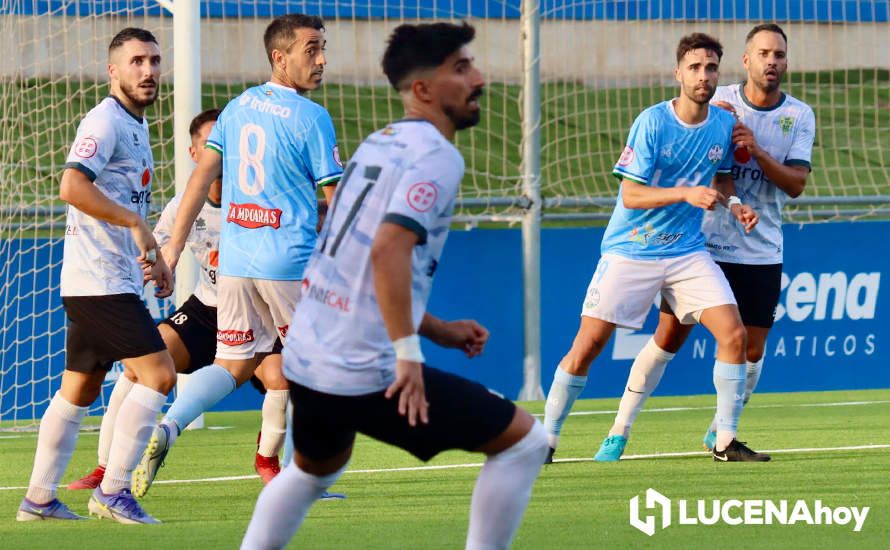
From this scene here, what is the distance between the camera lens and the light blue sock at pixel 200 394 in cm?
658

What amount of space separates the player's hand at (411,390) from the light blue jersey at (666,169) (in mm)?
3550

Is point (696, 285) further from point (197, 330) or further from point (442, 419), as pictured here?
point (442, 419)

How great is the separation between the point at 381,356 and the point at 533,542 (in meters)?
1.63

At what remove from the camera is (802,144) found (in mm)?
7973

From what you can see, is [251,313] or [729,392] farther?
[729,392]

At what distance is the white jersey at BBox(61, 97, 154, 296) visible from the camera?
609cm

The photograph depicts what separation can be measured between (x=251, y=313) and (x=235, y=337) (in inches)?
6.3

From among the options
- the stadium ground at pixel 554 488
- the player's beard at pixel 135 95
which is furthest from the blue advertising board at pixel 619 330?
the player's beard at pixel 135 95

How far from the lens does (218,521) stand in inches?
238

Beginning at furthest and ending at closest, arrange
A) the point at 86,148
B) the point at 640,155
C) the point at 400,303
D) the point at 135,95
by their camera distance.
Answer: the point at 640,155, the point at 135,95, the point at 86,148, the point at 400,303

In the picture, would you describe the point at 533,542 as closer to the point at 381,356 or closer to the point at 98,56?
the point at 381,356

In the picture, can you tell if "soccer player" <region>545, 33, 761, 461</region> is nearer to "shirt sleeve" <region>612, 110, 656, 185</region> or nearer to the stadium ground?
"shirt sleeve" <region>612, 110, 656, 185</region>

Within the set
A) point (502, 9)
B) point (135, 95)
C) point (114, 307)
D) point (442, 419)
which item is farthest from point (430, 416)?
point (502, 9)

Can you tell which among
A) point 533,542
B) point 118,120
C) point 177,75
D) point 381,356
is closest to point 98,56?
point 177,75
